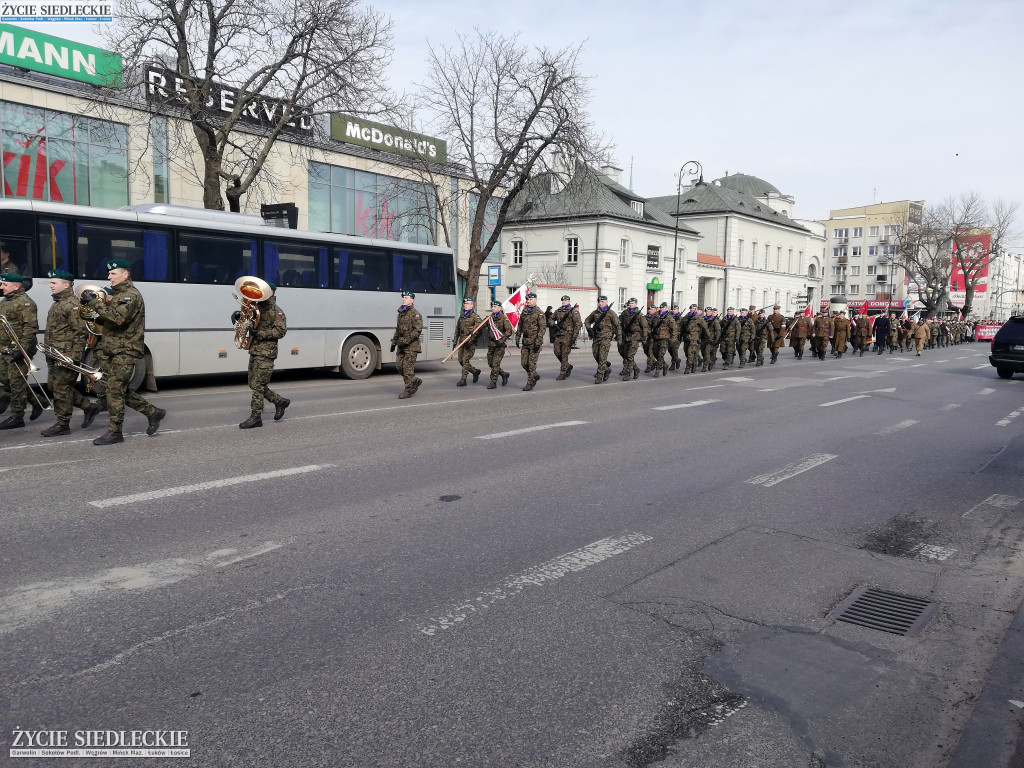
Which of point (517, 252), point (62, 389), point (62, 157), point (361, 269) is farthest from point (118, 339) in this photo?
point (517, 252)

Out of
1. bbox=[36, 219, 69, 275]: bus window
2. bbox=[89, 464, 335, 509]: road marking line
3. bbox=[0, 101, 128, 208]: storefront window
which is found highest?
bbox=[0, 101, 128, 208]: storefront window

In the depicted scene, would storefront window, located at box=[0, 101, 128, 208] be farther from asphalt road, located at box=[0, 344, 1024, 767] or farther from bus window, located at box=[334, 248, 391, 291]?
asphalt road, located at box=[0, 344, 1024, 767]

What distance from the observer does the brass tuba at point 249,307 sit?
384 inches

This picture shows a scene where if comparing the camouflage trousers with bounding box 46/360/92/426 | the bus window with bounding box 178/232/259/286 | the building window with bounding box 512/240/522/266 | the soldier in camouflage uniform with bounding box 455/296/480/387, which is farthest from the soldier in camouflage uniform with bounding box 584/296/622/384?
the building window with bounding box 512/240/522/266

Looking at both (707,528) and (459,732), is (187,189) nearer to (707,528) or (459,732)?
(707,528)

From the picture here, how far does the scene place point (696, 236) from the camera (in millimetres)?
62875

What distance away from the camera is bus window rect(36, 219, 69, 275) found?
1234 centimetres

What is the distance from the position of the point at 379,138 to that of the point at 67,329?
83.2ft

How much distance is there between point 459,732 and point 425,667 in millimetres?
514

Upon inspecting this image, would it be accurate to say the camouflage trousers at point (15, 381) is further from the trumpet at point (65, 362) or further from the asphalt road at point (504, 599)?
the asphalt road at point (504, 599)

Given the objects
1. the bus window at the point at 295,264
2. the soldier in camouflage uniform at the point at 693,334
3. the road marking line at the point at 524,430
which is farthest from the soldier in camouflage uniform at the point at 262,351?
the soldier in camouflage uniform at the point at 693,334

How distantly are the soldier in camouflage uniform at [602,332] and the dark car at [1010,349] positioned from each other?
1101cm

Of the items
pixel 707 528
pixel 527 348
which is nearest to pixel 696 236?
pixel 527 348

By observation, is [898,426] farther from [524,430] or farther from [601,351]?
[601,351]
